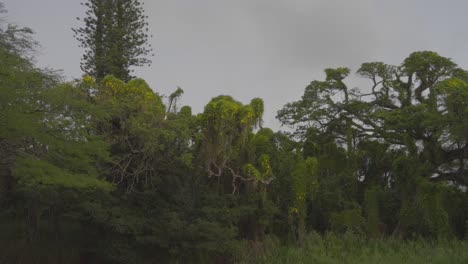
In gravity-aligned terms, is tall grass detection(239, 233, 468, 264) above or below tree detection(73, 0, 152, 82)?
below

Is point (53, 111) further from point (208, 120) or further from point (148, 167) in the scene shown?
point (208, 120)

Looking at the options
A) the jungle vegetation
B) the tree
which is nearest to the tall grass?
the jungle vegetation

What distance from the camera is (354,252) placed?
596 inches

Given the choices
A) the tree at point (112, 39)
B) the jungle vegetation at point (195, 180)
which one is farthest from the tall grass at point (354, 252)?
the tree at point (112, 39)

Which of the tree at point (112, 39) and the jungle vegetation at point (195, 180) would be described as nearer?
the jungle vegetation at point (195, 180)

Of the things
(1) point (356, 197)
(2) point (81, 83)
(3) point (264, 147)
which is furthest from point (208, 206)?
(1) point (356, 197)

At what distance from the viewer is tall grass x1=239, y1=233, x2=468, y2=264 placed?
45.5 ft

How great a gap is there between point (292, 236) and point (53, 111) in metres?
10.2

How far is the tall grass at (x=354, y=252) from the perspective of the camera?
45.5ft

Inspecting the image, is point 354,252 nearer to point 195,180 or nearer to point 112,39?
point 195,180

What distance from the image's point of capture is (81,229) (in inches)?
584

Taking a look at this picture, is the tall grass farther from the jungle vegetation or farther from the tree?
the tree

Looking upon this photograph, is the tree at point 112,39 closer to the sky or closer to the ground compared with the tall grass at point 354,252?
closer to the sky

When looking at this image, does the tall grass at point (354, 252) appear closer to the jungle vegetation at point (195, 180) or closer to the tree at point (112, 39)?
the jungle vegetation at point (195, 180)
